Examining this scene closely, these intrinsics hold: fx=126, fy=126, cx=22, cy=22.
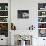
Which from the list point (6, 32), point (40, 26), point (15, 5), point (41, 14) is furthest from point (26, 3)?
point (6, 32)

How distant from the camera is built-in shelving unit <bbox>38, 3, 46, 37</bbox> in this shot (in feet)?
21.0

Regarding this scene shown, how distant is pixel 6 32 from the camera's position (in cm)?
654

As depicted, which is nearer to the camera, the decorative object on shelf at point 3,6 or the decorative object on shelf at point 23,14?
the decorative object on shelf at point 23,14

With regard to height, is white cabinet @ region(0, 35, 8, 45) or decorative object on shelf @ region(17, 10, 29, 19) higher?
decorative object on shelf @ region(17, 10, 29, 19)

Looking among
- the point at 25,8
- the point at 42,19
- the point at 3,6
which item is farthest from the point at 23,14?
the point at 3,6

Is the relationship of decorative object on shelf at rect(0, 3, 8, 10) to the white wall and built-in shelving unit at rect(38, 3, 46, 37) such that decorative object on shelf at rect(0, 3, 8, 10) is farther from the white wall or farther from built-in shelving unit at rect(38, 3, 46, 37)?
built-in shelving unit at rect(38, 3, 46, 37)

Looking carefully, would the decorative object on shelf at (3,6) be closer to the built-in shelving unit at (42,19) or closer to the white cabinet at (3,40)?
the white cabinet at (3,40)

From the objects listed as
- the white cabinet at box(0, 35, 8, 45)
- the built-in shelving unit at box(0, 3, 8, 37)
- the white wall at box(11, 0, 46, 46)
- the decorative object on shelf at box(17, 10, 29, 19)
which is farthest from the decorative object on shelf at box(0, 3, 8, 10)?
the white cabinet at box(0, 35, 8, 45)

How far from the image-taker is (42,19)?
6.45 meters

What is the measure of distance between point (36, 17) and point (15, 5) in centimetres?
121

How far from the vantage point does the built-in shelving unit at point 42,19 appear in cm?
640

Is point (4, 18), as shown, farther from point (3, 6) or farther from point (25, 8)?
point (25, 8)

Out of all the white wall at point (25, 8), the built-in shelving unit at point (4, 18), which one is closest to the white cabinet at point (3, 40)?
the built-in shelving unit at point (4, 18)

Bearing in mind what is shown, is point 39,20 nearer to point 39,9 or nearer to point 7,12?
point 39,9
